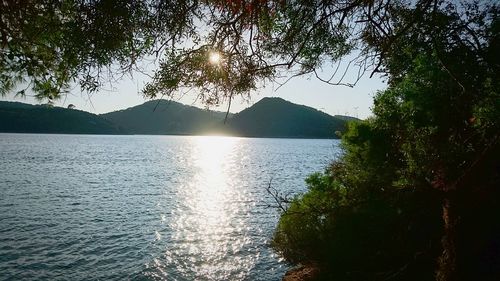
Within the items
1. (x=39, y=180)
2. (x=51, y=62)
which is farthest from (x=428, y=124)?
(x=39, y=180)

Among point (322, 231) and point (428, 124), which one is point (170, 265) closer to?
point (322, 231)

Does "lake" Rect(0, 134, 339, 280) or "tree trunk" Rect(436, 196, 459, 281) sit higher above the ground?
"tree trunk" Rect(436, 196, 459, 281)

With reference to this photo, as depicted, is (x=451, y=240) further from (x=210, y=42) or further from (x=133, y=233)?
(x=133, y=233)

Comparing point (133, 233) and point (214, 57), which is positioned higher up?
point (214, 57)

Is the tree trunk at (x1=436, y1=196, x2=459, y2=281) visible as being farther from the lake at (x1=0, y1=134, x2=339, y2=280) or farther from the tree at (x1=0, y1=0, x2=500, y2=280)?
the lake at (x1=0, y1=134, x2=339, y2=280)

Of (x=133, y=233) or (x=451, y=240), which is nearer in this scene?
(x=451, y=240)

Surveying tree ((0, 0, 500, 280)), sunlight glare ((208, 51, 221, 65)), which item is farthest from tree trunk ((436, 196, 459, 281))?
sunlight glare ((208, 51, 221, 65))

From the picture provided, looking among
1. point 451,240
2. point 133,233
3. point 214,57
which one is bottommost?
point 133,233

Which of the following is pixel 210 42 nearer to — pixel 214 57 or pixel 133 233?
pixel 214 57

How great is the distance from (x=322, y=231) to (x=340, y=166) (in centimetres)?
369

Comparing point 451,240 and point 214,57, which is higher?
point 214,57

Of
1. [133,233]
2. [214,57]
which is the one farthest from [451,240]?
[133,233]

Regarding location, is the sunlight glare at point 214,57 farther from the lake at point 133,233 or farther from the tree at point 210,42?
the lake at point 133,233

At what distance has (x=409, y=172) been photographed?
11.5 m
